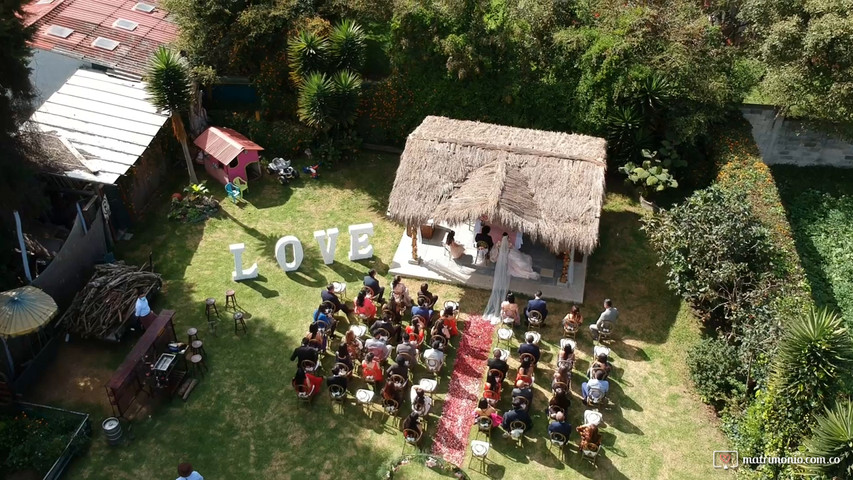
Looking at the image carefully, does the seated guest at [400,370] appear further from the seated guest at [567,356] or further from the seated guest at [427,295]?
the seated guest at [567,356]

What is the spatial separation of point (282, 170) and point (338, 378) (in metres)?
10.9

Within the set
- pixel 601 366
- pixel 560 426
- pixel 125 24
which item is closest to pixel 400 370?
pixel 560 426

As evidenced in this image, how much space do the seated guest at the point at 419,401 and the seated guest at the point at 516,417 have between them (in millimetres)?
1811

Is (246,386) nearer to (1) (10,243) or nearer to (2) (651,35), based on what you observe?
(1) (10,243)

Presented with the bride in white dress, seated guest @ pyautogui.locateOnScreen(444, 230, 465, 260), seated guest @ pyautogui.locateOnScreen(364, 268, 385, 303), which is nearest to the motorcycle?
seated guest @ pyautogui.locateOnScreen(444, 230, 465, 260)

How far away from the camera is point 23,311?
15836 mm

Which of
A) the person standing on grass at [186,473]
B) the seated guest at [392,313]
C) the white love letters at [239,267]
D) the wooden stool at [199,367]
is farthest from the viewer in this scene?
the white love letters at [239,267]

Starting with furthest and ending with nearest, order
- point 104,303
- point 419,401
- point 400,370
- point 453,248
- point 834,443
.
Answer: point 453,248, point 104,303, point 400,370, point 419,401, point 834,443

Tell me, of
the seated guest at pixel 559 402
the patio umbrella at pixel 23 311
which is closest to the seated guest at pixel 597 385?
the seated guest at pixel 559 402

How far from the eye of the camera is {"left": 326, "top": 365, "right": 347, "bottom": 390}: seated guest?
53.6 feet

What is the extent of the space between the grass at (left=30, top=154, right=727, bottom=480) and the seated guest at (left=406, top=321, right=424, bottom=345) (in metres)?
1.21

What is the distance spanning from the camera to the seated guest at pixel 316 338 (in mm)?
17438

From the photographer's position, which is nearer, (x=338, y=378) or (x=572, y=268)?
(x=338, y=378)

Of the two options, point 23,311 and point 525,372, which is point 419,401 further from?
point 23,311
